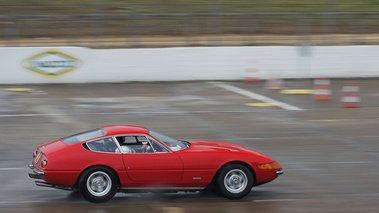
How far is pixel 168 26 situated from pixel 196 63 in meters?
2.67

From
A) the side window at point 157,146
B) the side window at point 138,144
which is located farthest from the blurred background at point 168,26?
the side window at point 157,146

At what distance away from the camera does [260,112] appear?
16.6m

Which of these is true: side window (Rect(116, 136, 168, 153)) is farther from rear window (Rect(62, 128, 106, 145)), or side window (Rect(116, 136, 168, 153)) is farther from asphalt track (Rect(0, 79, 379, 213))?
asphalt track (Rect(0, 79, 379, 213))

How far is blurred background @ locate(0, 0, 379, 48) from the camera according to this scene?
936 inches

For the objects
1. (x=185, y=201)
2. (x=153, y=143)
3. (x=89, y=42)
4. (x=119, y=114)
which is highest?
(x=89, y=42)

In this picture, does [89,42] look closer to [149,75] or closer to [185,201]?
[149,75]

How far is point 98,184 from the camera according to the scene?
298 inches

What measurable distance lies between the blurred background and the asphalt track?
101 inches

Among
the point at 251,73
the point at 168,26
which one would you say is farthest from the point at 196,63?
the point at 168,26

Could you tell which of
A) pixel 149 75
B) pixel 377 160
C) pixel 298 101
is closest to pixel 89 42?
pixel 149 75

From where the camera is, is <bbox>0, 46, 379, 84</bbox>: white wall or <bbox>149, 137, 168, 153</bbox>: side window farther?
<bbox>0, 46, 379, 84</bbox>: white wall

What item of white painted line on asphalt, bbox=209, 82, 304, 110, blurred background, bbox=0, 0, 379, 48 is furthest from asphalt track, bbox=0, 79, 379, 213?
blurred background, bbox=0, 0, 379, 48

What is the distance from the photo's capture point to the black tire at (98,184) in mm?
7469

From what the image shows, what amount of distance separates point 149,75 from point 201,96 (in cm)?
448
